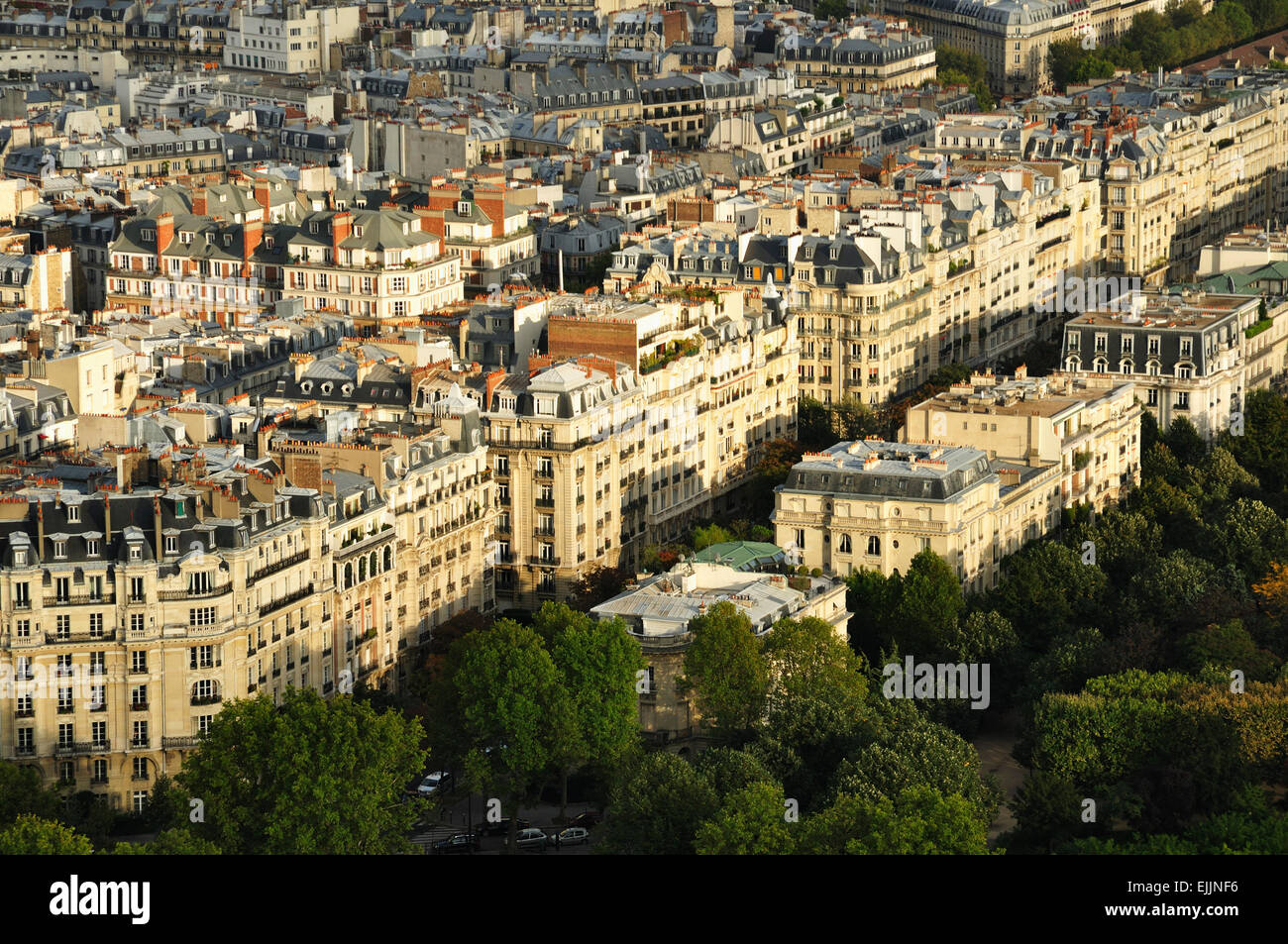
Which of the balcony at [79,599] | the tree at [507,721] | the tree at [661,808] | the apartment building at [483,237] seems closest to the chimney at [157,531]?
the balcony at [79,599]

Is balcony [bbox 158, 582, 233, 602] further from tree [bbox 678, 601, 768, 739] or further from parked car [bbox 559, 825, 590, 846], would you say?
tree [bbox 678, 601, 768, 739]

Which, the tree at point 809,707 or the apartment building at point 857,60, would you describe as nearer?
the tree at point 809,707

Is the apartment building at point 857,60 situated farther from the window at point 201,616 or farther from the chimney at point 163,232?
the window at point 201,616

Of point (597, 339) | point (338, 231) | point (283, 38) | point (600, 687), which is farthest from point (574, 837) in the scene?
point (283, 38)
